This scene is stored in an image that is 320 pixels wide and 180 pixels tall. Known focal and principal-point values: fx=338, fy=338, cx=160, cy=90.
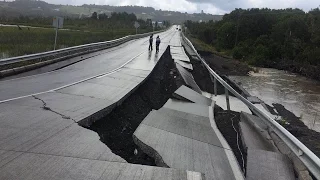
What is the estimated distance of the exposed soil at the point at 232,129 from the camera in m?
7.56

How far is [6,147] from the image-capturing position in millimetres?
5371

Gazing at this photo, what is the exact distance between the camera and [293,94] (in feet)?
94.9

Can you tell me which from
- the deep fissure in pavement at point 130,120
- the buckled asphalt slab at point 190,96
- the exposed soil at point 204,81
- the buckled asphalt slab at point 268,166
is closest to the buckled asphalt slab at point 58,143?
the deep fissure in pavement at point 130,120

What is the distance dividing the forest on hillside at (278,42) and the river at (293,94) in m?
6.42

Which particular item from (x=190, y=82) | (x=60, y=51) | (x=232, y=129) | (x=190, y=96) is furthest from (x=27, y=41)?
(x=232, y=129)

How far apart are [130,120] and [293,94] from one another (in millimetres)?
22741

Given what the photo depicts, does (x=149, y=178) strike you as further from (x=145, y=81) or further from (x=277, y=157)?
(x=145, y=81)

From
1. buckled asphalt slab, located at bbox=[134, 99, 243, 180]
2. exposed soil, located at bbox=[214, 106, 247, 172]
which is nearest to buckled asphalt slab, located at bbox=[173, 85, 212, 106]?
exposed soil, located at bbox=[214, 106, 247, 172]

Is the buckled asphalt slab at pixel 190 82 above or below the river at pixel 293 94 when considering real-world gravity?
above

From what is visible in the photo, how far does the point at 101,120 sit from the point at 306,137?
6321 mm

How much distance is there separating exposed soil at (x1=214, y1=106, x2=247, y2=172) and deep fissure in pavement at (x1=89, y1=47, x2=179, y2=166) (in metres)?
2.27

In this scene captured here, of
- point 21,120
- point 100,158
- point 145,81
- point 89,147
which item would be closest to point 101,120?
point 21,120

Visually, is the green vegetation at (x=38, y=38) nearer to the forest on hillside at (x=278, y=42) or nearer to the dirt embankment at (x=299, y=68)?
the forest on hillside at (x=278, y=42)

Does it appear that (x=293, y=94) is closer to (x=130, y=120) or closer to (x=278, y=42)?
(x=130, y=120)
